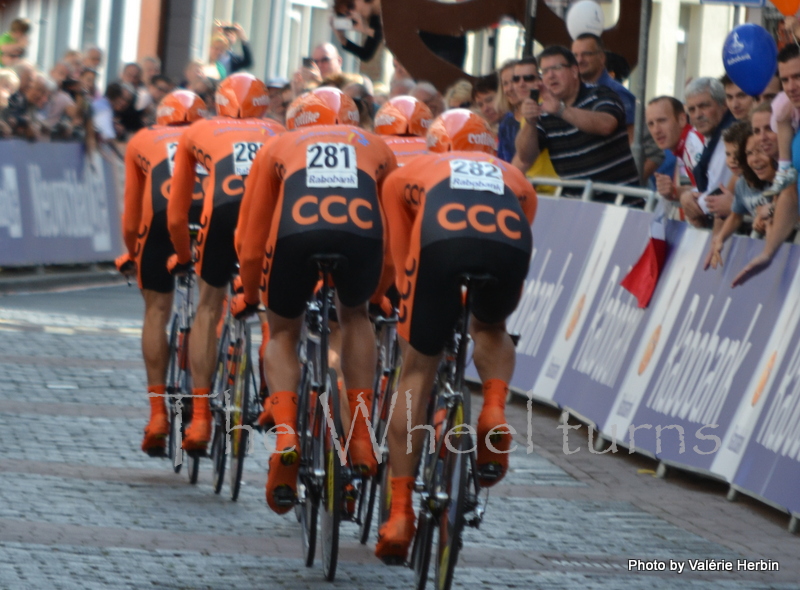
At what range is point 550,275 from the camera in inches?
472

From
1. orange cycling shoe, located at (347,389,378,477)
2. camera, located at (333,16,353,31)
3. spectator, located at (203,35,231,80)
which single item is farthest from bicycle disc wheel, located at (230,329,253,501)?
spectator, located at (203,35,231,80)

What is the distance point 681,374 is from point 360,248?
3.45 metres

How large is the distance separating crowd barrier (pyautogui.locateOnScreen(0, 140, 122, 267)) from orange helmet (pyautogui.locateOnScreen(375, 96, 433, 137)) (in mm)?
10601

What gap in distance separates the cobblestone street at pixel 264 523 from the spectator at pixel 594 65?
8.94ft

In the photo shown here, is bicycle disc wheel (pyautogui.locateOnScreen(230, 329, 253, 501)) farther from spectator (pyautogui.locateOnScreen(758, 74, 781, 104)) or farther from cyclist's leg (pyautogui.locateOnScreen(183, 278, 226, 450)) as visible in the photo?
spectator (pyautogui.locateOnScreen(758, 74, 781, 104))

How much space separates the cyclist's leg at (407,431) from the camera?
594cm

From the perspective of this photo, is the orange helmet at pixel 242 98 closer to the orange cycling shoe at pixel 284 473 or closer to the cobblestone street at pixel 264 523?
the cobblestone street at pixel 264 523

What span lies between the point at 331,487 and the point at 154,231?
2845mm

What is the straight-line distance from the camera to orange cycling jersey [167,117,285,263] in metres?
7.80

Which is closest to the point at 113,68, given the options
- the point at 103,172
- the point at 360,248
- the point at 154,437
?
the point at 103,172

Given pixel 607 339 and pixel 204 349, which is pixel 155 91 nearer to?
pixel 607 339

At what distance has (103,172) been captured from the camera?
68.6 ft

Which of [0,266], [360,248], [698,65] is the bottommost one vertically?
[0,266]

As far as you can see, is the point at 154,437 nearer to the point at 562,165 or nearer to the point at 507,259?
the point at 507,259
